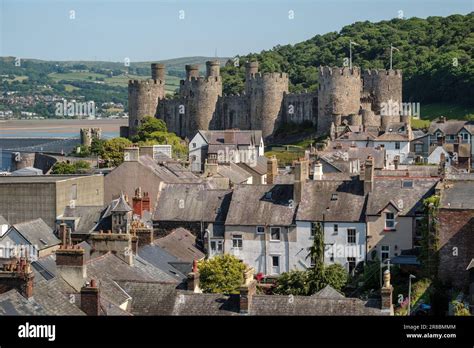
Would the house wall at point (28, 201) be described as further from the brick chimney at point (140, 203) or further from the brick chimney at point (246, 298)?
the brick chimney at point (246, 298)

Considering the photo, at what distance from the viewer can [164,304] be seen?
19.0 metres

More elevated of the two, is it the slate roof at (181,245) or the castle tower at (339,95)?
the castle tower at (339,95)

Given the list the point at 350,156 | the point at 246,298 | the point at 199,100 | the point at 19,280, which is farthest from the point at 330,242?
the point at 199,100

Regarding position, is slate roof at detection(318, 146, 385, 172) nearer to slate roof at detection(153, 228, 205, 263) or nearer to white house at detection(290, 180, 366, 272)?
white house at detection(290, 180, 366, 272)

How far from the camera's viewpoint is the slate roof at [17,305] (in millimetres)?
13633

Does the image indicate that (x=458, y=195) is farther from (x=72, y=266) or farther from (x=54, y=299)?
(x=54, y=299)

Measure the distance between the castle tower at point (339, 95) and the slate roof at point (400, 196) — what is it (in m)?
46.3

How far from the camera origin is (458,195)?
2825 centimetres

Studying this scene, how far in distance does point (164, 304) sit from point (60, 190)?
16741mm

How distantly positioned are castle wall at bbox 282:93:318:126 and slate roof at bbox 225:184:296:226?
48.7 m

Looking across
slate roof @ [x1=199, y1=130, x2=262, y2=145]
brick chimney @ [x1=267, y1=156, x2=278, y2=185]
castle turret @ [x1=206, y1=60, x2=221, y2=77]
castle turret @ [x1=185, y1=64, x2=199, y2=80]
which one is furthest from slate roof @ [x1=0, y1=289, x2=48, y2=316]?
castle turret @ [x1=206, y1=60, x2=221, y2=77]

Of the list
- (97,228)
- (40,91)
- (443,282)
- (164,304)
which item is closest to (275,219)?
(97,228)

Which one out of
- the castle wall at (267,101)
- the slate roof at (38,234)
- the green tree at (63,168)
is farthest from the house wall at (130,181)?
the castle wall at (267,101)
